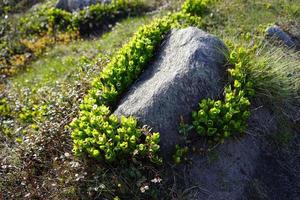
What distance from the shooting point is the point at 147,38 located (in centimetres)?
617

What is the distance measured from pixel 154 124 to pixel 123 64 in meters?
1.19

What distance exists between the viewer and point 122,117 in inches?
200

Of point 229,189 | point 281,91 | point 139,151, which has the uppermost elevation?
point 139,151

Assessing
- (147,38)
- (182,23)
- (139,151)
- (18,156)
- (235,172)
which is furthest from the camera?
(182,23)

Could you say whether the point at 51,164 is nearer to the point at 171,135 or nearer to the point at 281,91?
the point at 171,135

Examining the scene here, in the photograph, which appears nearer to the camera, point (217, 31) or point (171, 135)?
point (171, 135)

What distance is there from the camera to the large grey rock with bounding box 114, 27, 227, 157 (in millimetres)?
5191

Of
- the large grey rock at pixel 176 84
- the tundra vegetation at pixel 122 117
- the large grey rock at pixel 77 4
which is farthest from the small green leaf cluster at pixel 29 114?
the large grey rock at pixel 77 4

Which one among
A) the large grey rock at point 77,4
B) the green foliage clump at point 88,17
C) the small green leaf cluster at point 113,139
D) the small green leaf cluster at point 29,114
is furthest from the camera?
the large grey rock at point 77,4

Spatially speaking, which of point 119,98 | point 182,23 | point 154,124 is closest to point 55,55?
point 182,23

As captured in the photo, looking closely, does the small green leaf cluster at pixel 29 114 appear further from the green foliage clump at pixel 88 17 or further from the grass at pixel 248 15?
the green foliage clump at pixel 88 17

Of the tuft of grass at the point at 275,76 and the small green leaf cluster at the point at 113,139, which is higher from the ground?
the small green leaf cluster at the point at 113,139

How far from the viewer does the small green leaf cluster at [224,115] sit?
5.12 meters

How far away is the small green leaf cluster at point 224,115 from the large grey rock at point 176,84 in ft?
0.66
